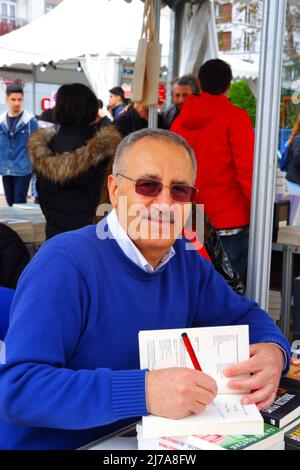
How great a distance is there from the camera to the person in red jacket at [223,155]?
3533mm

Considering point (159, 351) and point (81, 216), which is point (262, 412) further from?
point (81, 216)

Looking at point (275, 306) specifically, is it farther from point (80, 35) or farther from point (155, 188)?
point (80, 35)

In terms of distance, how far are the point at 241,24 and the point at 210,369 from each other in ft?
32.1

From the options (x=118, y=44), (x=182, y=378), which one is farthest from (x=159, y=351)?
(x=118, y=44)

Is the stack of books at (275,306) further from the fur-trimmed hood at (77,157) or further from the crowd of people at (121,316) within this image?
the crowd of people at (121,316)

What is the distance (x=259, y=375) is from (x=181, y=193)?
19.2 inches

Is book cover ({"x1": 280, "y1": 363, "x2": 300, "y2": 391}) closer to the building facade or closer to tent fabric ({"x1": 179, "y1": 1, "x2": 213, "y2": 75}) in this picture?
tent fabric ({"x1": 179, "y1": 1, "x2": 213, "y2": 75})

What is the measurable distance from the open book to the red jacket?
222 centimetres

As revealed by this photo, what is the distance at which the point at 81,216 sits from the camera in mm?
3623

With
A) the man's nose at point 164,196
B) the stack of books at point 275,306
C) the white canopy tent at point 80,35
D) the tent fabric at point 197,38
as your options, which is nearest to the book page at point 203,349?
the man's nose at point 164,196

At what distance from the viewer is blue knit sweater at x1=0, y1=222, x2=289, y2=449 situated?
1.19 meters

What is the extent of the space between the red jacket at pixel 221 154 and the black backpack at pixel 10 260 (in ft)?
3.87

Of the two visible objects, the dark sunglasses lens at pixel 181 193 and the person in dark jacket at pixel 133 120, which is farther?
the person in dark jacket at pixel 133 120

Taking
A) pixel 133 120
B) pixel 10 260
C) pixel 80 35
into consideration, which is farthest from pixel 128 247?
pixel 80 35
